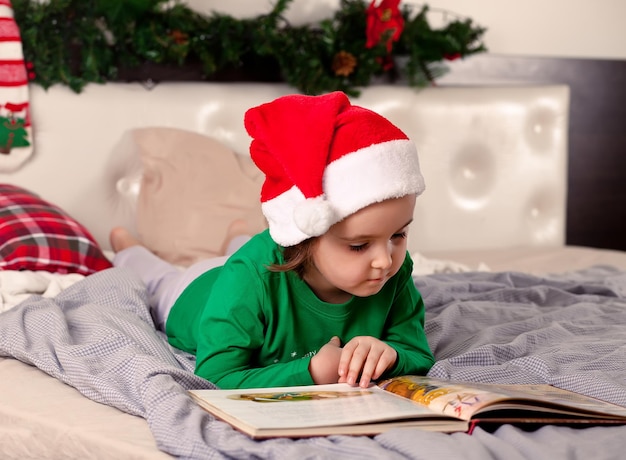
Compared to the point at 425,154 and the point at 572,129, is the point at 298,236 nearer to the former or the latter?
the point at 425,154

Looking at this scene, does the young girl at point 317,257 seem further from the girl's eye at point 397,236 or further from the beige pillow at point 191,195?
the beige pillow at point 191,195

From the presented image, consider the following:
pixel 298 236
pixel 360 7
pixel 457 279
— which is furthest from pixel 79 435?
pixel 360 7

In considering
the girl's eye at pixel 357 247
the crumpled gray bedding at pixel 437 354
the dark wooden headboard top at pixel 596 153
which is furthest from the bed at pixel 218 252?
the girl's eye at pixel 357 247

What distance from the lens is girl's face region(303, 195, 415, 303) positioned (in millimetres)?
1095

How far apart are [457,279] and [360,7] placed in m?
0.96

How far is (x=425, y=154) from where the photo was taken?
2678 mm

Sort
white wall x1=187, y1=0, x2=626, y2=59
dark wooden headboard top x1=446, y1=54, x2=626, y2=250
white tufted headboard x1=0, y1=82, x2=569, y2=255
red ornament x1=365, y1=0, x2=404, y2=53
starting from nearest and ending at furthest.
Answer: white tufted headboard x1=0, y1=82, x2=569, y2=255 < red ornament x1=365, y1=0, x2=404, y2=53 < white wall x1=187, y1=0, x2=626, y2=59 < dark wooden headboard top x1=446, y1=54, x2=626, y2=250

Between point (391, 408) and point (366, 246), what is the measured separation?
0.78ft

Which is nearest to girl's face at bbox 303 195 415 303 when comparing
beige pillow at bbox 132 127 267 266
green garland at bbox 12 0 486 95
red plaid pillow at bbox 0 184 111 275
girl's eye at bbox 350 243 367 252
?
girl's eye at bbox 350 243 367 252

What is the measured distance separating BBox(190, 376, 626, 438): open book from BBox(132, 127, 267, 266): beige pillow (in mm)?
1139

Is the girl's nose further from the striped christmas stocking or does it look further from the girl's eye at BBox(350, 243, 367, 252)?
the striped christmas stocking

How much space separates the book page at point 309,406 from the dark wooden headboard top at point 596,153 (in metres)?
2.24

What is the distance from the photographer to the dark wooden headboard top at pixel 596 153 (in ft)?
10.1

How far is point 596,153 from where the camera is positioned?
3.12 meters
